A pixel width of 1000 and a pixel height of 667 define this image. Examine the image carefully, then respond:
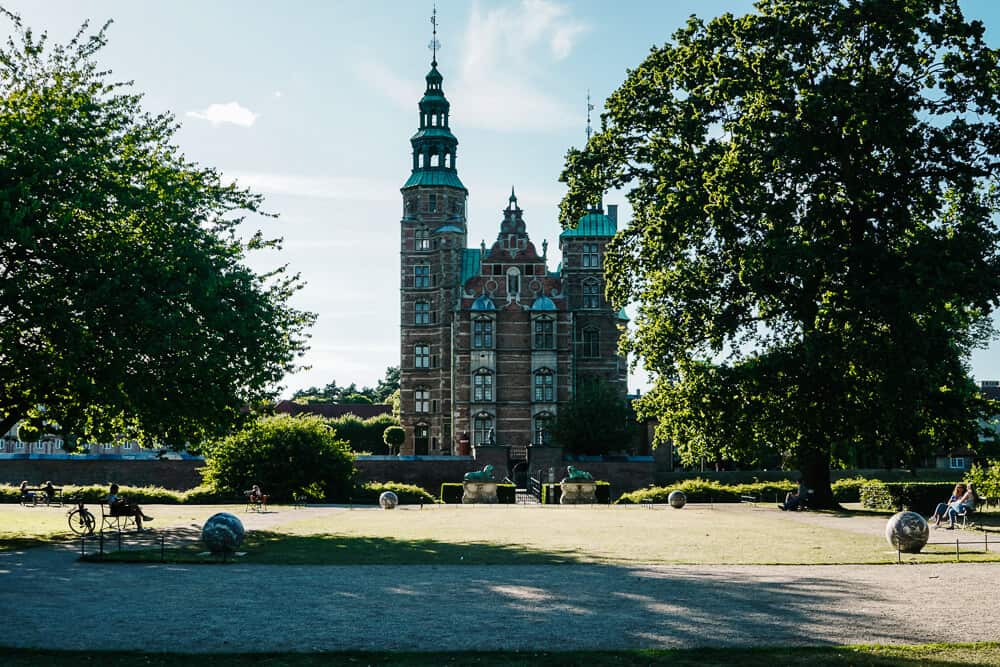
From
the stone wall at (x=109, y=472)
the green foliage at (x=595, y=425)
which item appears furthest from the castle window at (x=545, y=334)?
the stone wall at (x=109, y=472)

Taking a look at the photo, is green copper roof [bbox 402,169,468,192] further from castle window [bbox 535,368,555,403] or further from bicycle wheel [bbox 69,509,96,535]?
bicycle wheel [bbox 69,509,96,535]

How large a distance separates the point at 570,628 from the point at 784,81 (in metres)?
21.8

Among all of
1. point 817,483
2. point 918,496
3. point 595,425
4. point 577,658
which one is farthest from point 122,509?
point 595,425

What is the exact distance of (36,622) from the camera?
12336 mm

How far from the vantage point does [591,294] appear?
71375 millimetres

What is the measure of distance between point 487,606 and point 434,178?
6214 centimetres

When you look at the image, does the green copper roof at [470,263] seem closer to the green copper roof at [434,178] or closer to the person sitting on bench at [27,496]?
the green copper roof at [434,178]

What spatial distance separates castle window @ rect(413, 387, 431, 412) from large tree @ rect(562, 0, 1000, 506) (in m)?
38.3

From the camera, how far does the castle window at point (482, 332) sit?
6750 centimetres

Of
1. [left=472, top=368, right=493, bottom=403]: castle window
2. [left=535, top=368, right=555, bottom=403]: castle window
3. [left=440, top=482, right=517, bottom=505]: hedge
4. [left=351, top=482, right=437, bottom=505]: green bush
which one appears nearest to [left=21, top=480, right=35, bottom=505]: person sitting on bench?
[left=351, top=482, right=437, bottom=505]: green bush

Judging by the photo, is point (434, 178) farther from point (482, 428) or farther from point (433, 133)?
point (482, 428)

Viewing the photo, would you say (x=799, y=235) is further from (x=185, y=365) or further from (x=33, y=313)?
(x=33, y=313)

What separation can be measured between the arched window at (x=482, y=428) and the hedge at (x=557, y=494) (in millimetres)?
18229

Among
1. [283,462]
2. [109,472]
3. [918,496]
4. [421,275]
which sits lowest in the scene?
[918,496]
